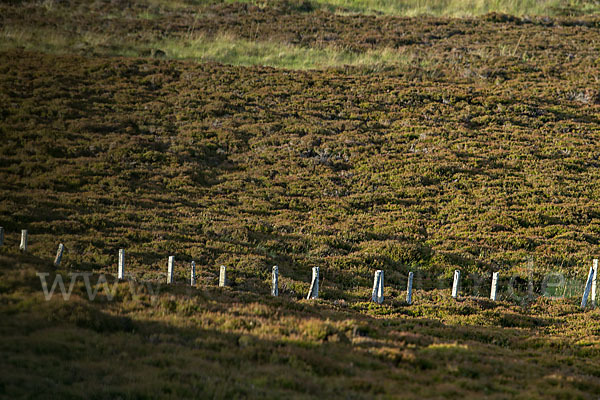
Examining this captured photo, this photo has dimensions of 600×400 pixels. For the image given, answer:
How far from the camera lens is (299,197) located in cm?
2762

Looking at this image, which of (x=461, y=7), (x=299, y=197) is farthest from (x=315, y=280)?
(x=461, y=7)

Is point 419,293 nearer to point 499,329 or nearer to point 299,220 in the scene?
point 499,329

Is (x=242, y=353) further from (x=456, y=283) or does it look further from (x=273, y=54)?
(x=273, y=54)

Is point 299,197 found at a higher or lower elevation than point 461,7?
lower

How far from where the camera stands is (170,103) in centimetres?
4006

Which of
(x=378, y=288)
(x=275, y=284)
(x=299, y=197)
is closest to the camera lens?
(x=275, y=284)

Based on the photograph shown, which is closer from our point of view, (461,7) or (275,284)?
(275,284)

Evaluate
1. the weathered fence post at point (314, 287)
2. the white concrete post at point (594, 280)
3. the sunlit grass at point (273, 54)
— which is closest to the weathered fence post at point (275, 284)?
the weathered fence post at point (314, 287)

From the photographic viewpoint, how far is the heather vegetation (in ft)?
28.6

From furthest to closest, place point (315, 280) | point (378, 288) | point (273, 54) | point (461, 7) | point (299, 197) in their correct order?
point (461, 7) < point (273, 54) < point (299, 197) < point (378, 288) < point (315, 280)

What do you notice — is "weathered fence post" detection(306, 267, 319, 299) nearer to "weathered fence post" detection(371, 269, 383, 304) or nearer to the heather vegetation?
the heather vegetation

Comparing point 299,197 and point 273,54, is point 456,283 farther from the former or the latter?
point 273,54

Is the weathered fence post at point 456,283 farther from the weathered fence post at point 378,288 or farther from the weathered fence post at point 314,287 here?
the weathered fence post at point 314,287

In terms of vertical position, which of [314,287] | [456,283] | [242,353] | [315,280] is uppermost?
[456,283]
